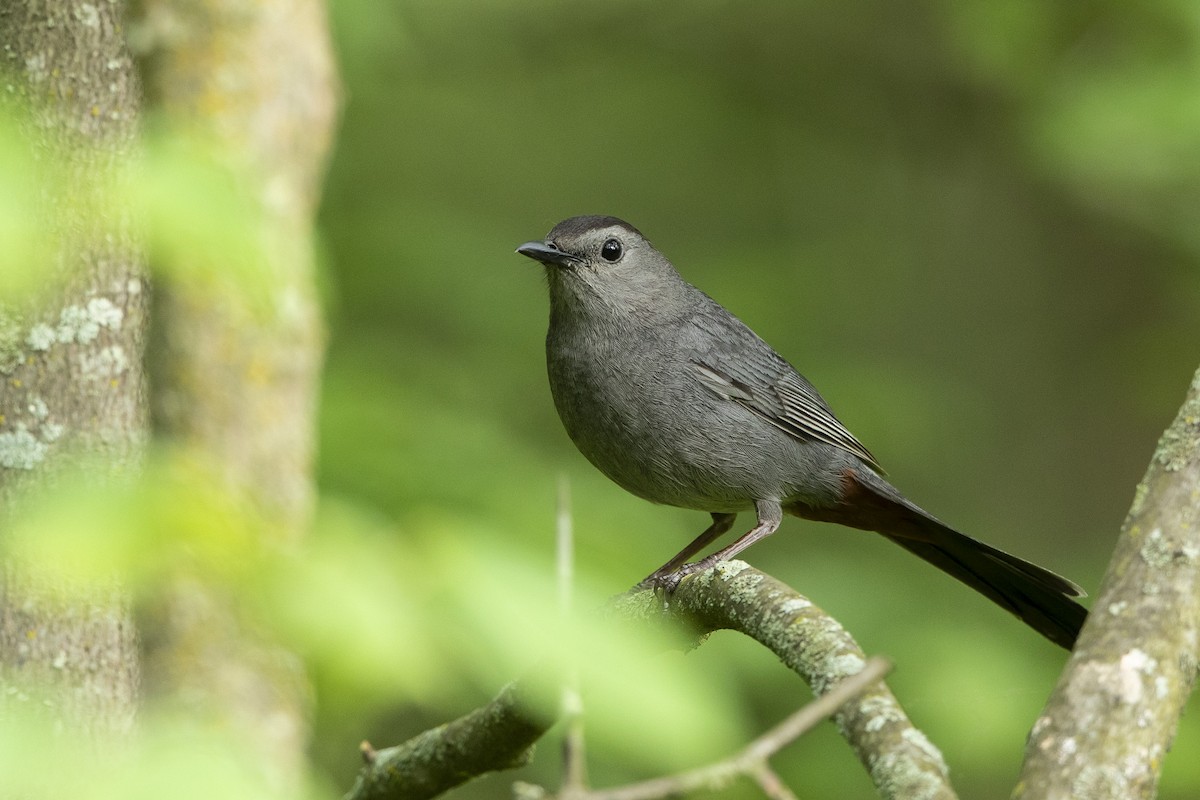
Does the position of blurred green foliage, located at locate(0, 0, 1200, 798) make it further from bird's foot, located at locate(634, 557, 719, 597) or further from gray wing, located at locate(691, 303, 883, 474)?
gray wing, located at locate(691, 303, 883, 474)

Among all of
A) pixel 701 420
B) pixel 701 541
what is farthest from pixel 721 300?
pixel 701 420

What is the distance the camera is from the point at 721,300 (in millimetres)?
6461

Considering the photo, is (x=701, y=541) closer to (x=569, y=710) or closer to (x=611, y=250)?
(x=611, y=250)

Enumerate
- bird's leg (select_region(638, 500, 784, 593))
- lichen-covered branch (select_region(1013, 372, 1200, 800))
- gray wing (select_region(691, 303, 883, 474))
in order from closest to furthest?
lichen-covered branch (select_region(1013, 372, 1200, 800)) < bird's leg (select_region(638, 500, 784, 593)) < gray wing (select_region(691, 303, 883, 474))

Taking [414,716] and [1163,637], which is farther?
[414,716]

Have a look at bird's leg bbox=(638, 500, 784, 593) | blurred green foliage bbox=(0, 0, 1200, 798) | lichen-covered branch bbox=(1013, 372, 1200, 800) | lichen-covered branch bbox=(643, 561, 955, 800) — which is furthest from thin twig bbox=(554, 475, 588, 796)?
bird's leg bbox=(638, 500, 784, 593)

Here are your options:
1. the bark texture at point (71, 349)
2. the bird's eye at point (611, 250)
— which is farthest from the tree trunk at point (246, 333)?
the bird's eye at point (611, 250)

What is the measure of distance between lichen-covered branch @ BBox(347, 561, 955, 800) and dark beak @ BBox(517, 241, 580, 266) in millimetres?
1460

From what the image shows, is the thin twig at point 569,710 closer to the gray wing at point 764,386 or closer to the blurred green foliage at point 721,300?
the blurred green foliage at point 721,300

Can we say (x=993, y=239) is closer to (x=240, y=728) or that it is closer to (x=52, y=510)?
(x=240, y=728)

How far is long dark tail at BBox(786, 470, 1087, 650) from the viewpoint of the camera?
414cm

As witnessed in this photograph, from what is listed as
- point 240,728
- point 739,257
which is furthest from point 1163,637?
point 739,257

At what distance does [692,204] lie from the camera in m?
8.20

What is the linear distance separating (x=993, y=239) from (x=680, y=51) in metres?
2.51
